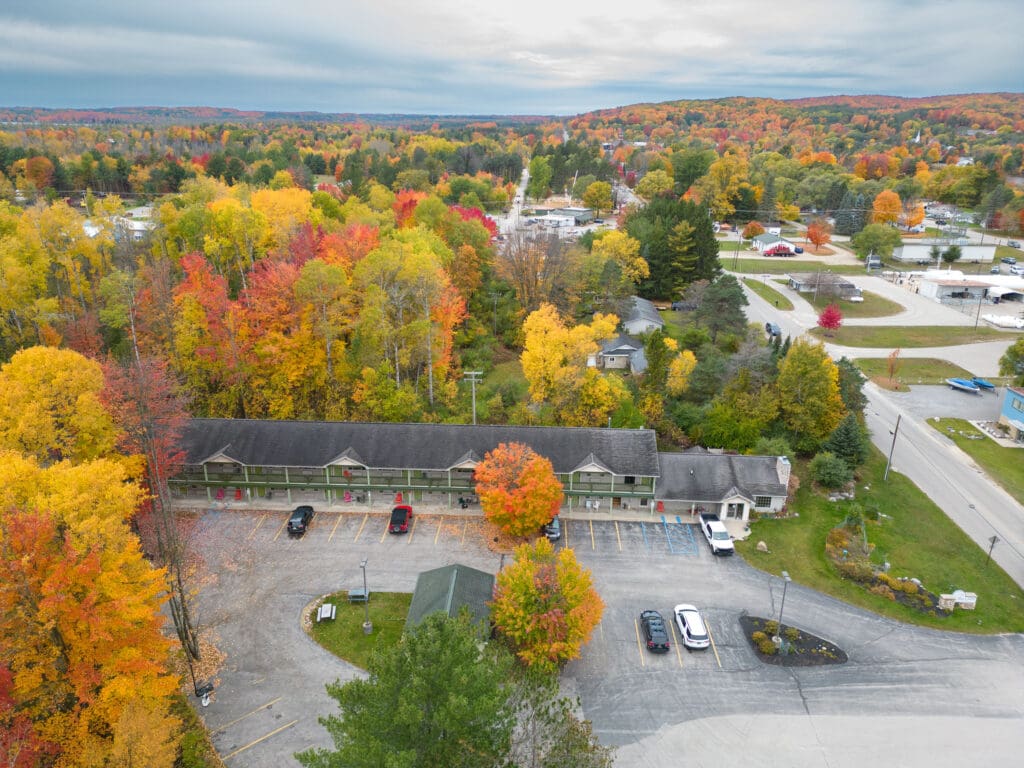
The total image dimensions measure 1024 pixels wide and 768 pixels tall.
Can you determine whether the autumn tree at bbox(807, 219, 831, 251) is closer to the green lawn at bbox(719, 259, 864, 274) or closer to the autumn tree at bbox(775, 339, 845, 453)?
the green lawn at bbox(719, 259, 864, 274)

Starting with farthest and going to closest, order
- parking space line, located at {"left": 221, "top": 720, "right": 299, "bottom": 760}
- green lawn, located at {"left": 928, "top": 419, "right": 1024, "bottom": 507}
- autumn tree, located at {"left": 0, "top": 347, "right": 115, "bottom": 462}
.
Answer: green lawn, located at {"left": 928, "top": 419, "right": 1024, "bottom": 507} < autumn tree, located at {"left": 0, "top": 347, "right": 115, "bottom": 462} < parking space line, located at {"left": 221, "top": 720, "right": 299, "bottom": 760}

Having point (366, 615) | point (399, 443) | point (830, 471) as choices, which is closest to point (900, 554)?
point (830, 471)

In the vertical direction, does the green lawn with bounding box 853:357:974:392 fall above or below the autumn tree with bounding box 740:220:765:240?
below

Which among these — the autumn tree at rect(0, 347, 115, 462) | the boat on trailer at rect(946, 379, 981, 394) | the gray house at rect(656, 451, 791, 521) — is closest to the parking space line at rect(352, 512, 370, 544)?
the autumn tree at rect(0, 347, 115, 462)

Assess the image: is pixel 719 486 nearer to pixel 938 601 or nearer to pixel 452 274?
pixel 938 601

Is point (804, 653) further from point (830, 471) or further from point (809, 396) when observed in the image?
point (809, 396)

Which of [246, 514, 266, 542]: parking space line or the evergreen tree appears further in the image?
the evergreen tree

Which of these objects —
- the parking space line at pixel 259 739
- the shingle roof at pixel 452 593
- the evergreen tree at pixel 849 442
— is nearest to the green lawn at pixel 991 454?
the evergreen tree at pixel 849 442
